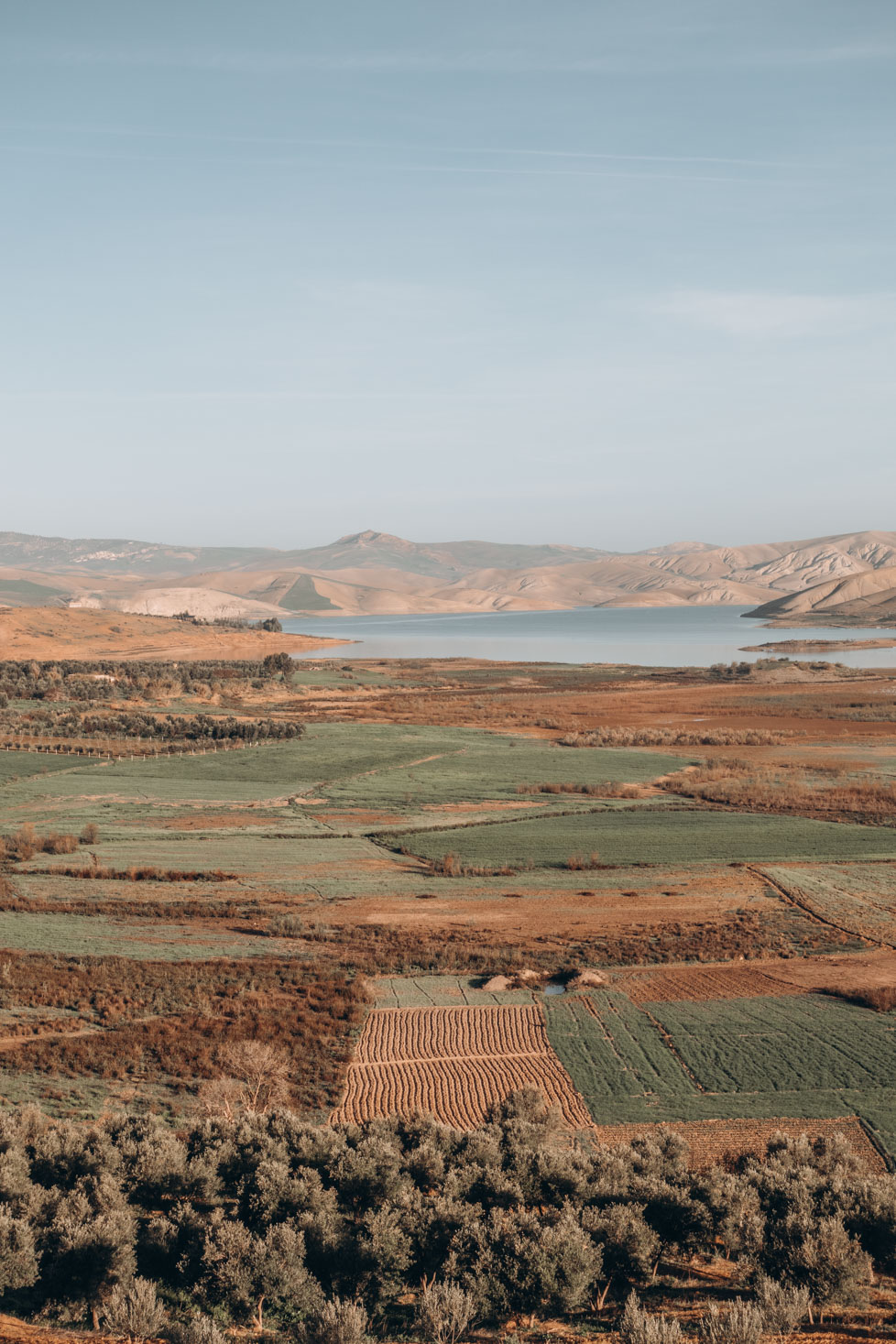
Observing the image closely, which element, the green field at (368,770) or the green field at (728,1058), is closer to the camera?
the green field at (728,1058)

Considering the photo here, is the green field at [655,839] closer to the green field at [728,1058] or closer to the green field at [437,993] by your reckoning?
the green field at [437,993]

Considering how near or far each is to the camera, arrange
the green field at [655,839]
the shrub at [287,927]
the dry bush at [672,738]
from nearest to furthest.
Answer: the shrub at [287,927]
the green field at [655,839]
the dry bush at [672,738]

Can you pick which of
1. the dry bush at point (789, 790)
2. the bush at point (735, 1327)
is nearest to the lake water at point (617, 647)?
the dry bush at point (789, 790)

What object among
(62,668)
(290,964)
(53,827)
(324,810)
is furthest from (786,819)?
(62,668)

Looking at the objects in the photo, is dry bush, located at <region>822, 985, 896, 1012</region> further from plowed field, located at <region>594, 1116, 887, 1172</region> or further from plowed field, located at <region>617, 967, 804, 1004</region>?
plowed field, located at <region>594, 1116, 887, 1172</region>

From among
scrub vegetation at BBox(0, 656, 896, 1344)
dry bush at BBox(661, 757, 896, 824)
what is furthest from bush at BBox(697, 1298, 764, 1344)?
dry bush at BBox(661, 757, 896, 824)
